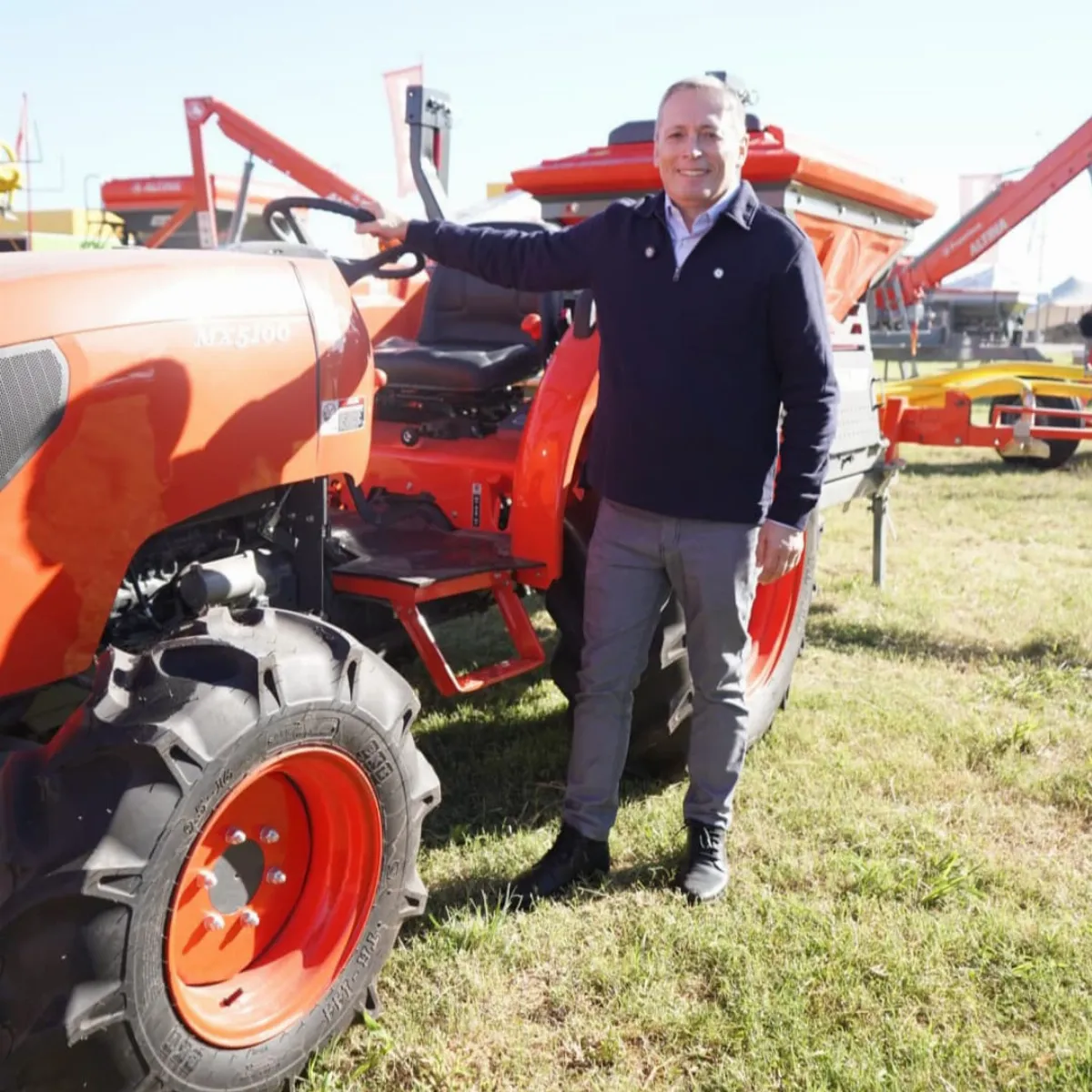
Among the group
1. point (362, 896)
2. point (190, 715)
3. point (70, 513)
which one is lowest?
point (362, 896)

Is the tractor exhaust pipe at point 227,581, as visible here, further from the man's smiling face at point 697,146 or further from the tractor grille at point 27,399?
the man's smiling face at point 697,146

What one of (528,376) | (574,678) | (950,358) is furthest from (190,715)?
(950,358)

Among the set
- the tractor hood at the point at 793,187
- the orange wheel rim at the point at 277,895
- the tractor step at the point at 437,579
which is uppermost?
the tractor hood at the point at 793,187

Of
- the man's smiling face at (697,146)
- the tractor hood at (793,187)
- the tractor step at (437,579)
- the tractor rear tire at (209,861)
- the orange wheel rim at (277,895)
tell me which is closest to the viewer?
the tractor rear tire at (209,861)

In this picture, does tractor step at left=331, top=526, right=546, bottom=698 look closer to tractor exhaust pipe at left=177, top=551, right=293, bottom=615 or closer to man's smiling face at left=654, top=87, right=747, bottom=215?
tractor exhaust pipe at left=177, top=551, right=293, bottom=615

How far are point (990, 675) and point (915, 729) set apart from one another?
650mm

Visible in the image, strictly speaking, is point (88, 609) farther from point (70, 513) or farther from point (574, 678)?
point (574, 678)

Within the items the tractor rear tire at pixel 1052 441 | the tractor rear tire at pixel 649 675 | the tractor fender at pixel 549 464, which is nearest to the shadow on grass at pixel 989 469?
the tractor rear tire at pixel 1052 441

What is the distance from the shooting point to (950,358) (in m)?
16.6

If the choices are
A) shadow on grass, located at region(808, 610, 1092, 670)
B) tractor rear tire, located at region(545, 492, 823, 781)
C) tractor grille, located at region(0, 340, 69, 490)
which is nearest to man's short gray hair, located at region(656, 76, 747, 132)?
tractor rear tire, located at region(545, 492, 823, 781)

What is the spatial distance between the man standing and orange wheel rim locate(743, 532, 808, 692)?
795 millimetres

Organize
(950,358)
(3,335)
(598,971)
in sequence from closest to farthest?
(3,335), (598,971), (950,358)

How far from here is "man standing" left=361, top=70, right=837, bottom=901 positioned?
235cm

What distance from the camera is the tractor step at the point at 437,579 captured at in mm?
2566
